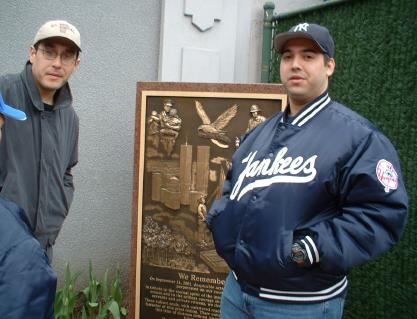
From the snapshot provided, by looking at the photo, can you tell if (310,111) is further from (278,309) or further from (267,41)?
(267,41)

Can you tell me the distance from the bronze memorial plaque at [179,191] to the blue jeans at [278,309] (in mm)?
1604

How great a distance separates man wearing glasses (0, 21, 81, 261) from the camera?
2271 millimetres

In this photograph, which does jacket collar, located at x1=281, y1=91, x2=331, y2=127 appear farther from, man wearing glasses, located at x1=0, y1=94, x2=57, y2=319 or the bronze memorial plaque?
the bronze memorial plaque

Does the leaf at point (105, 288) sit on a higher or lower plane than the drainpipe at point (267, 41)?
lower

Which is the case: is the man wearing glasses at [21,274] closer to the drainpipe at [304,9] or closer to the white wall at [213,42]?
the white wall at [213,42]

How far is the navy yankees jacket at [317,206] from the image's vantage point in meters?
1.59

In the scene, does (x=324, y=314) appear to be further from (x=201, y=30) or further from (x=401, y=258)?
(x=201, y=30)

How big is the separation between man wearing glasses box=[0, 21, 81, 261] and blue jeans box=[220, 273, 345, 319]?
1.12 metres

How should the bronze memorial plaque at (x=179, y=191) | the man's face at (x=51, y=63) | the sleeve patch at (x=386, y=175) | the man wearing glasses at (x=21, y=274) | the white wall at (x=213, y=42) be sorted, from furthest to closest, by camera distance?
the white wall at (x=213, y=42), the bronze memorial plaque at (x=179, y=191), the man's face at (x=51, y=63), the sleeve patch at (x=386, y=175), the man wearing glasses at (x=21, y=274)

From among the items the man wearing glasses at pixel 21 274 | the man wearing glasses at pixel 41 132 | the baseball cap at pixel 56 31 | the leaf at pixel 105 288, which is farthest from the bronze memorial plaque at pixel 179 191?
the man wearing glasses at pixel 21 274

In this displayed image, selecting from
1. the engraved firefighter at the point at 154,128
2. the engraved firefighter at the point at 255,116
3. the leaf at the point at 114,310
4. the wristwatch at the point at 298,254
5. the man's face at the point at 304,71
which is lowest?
the leaf at the point at 114,310

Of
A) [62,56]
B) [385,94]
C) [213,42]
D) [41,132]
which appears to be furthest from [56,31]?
[385,94]

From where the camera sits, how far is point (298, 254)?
63.5 inches

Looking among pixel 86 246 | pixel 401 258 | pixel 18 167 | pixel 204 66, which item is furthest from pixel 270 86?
pixel 86 246
